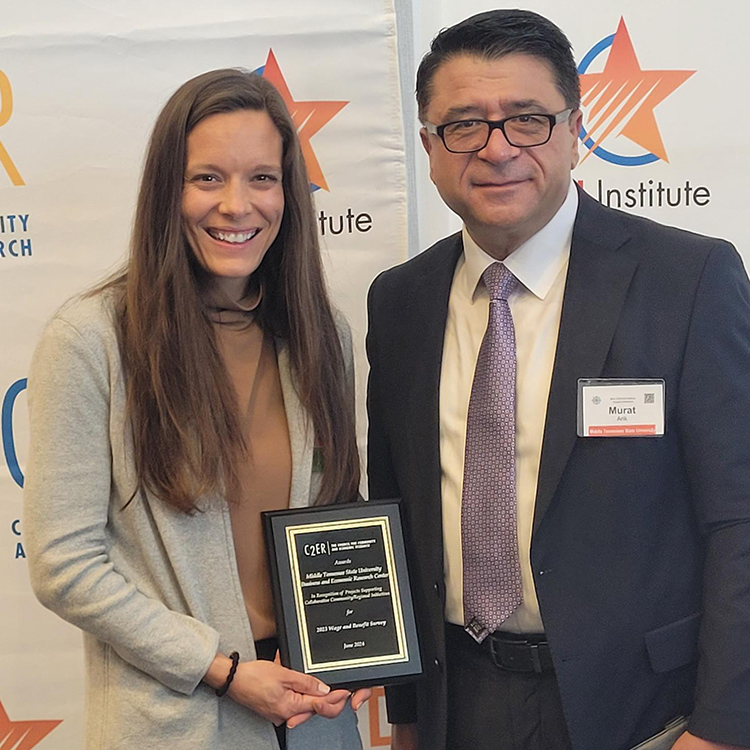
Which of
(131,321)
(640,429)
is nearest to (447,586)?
(640,429)

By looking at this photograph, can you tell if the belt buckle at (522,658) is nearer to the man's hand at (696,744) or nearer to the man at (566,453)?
the man at (566,453)

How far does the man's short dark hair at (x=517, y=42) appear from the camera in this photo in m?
1.66

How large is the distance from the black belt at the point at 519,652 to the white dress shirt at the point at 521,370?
2 cm

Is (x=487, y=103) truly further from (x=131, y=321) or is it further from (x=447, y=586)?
(x=447, y=586)

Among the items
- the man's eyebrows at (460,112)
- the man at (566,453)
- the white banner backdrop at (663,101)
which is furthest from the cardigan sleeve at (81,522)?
the white banner backdrop at (663,101)

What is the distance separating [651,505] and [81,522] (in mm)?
951

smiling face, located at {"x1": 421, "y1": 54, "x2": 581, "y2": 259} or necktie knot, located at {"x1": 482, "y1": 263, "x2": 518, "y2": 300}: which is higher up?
smiling face, located at {"x1": 421, "y1": 54, "x2": 581, "y2": 259}

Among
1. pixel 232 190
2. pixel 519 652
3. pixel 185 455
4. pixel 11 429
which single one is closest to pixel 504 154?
pixel 232 190

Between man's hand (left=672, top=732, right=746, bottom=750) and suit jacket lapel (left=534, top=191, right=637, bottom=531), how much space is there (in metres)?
0.45

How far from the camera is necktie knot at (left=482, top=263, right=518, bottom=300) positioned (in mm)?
1713

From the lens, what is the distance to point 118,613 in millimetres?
1490

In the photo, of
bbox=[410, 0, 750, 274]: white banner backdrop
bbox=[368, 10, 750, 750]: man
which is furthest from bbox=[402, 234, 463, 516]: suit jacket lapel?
bbox=[410, 0, 750, 274]: white banner backdrop

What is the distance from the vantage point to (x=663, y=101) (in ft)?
7.88

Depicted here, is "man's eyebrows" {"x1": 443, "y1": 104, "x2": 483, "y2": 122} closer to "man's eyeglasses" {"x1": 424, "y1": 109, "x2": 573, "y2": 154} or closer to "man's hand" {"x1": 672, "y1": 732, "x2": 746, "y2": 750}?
"man's eyeglasses" {"x1": 424, "y1": 109, "x2": 573, "y2": 154}
